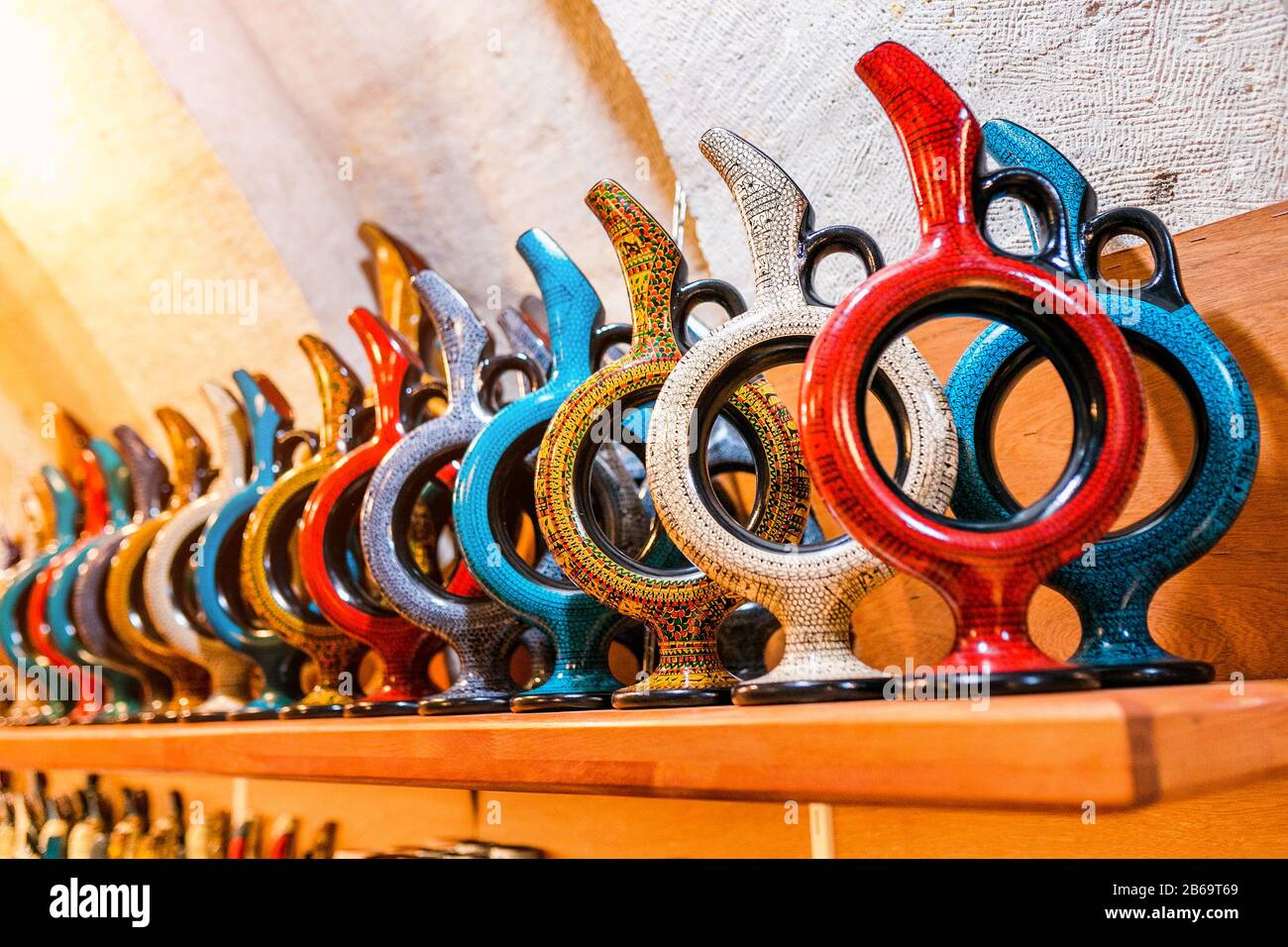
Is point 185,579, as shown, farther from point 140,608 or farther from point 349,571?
point 349,571

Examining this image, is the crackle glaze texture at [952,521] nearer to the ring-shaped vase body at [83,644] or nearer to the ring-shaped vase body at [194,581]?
the ring-shaped vase body at [194,581]

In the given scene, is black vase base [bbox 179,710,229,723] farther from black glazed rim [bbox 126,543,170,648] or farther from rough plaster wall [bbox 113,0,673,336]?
rough plaster wall [bbox 113,0,673,336]

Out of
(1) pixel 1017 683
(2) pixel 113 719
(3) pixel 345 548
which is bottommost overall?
(2) pixel 113 719

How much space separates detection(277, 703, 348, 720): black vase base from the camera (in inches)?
45.3

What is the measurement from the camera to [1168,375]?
0.83 metres

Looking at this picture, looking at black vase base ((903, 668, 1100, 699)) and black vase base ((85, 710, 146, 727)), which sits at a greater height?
black vase base ((903, 668, 1100, 699))

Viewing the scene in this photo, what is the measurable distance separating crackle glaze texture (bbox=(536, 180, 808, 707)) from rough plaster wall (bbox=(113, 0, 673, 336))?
0.60 metres

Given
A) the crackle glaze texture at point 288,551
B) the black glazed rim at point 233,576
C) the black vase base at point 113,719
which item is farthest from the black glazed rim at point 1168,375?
the black vase base at point 113,719

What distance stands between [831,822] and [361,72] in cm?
128

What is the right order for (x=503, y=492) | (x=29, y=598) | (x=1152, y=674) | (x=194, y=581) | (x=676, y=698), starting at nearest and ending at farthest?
(x=1152, y=674)
(x=676, y=698)
(x=503, y=492)
(x=194, y=581)
(x=29, y=598)

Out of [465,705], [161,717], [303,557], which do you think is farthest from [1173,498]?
[161,717]

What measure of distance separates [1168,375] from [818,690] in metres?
0.36

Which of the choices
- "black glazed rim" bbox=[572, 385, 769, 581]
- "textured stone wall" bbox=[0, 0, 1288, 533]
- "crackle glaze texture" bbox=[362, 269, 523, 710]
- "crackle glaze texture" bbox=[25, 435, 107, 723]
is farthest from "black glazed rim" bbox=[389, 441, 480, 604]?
"crackle glaze texture" bbox=[25, 435, 107, 723]

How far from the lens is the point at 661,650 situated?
860 millimetres
